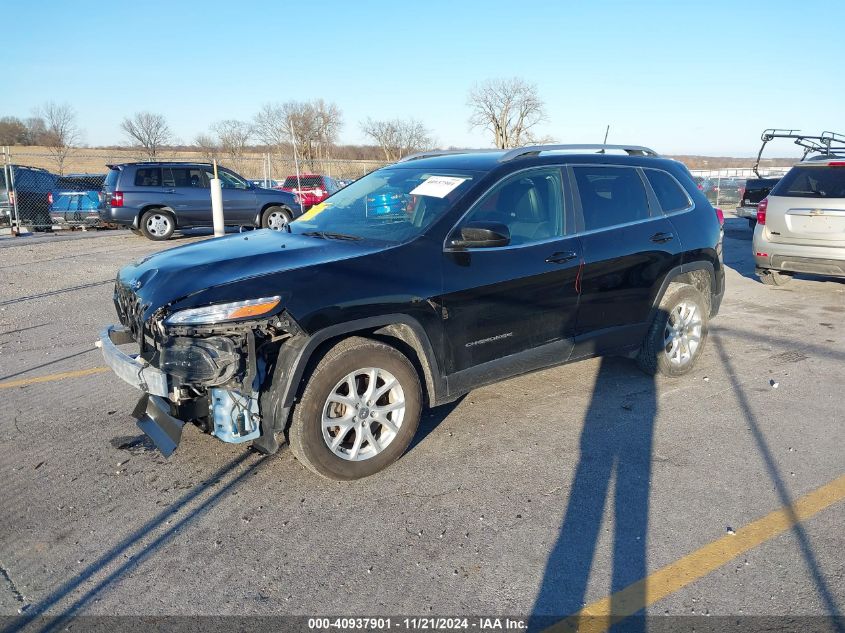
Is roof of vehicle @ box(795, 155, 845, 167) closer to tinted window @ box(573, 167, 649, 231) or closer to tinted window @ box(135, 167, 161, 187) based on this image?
tinted window @ box(573, 167, 649, 231)

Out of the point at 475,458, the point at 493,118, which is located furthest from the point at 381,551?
the point at 493,118

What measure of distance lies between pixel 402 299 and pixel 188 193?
13379mm

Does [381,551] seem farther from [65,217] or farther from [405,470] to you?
[65,217]

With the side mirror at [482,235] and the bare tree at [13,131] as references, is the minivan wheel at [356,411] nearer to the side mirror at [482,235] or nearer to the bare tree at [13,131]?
the side mirror at [482,235]

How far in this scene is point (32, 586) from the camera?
115 inches

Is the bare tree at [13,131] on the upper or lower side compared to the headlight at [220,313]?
upper

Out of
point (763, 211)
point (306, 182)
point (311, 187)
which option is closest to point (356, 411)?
point (763, 211)

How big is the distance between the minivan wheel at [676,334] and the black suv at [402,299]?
0.02 metres

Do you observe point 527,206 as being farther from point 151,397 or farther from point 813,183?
point 813,183

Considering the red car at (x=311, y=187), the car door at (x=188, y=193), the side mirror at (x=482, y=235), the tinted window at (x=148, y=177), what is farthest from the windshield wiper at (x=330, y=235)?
the red car at (x=311, y=187)

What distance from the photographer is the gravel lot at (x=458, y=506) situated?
288 cm

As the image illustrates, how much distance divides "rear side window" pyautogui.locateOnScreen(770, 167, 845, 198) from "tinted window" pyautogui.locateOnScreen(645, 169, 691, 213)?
13.8 ft

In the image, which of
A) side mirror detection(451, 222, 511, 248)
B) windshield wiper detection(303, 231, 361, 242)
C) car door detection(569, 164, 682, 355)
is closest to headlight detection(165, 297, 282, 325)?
windshield wiper detection(303, 231, 361, 242)

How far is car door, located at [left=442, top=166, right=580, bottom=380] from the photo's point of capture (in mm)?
4129
